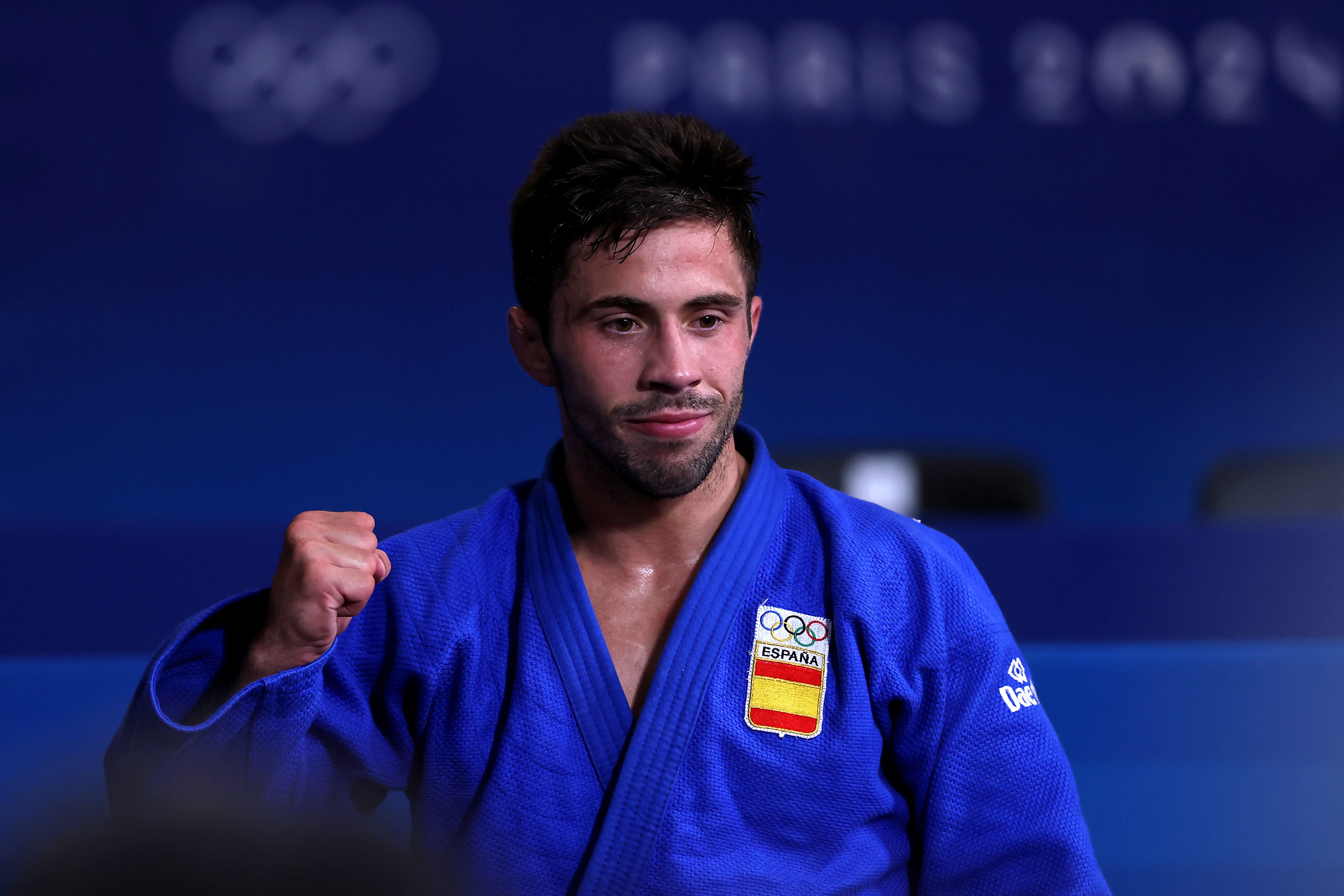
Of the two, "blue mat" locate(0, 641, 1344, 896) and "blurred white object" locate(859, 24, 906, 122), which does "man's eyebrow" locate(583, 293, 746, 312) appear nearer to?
"blue mat" locate(0, 641, 1344, 896)

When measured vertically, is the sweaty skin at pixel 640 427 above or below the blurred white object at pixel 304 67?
below

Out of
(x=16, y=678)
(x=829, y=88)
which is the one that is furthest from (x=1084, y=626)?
(x=829, y=88)

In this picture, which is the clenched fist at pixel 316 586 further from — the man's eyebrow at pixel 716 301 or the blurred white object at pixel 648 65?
the blurred white object at pixel 648 65

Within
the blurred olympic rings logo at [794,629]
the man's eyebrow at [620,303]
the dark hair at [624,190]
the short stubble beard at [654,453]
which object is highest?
the dark hair at [624,190]

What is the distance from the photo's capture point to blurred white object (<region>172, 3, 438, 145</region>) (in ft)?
12.3

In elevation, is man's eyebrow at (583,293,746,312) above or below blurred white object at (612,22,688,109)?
below

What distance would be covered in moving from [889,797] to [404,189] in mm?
3052

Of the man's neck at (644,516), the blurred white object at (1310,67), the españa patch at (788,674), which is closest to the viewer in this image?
the españa patch at (788,674)

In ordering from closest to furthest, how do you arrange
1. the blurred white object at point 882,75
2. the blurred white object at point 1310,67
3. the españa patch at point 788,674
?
the españa patch at point 788,674 → the blurred white object at point 882,75 → the blurred white object at point 1310,67

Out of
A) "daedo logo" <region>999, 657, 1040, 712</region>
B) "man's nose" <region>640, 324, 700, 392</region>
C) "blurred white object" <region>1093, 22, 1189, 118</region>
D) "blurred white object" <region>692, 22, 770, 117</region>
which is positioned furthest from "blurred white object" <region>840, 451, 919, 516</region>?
"blurred white object" <region>1093, 22, 1189, 118</region>

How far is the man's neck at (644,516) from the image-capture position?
141 cm

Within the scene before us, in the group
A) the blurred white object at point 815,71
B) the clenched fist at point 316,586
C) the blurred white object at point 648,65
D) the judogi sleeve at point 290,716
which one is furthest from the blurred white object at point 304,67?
the clenched fist at point 316,586

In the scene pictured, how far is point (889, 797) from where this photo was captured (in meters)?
1.29

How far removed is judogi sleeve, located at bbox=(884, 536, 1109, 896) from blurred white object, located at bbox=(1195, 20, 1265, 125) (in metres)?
3.34
